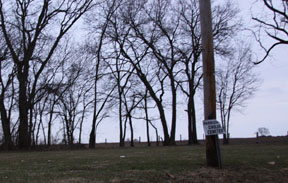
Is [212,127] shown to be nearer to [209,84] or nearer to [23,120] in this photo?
[209,84]

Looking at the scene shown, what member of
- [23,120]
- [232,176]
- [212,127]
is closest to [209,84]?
[212,127]

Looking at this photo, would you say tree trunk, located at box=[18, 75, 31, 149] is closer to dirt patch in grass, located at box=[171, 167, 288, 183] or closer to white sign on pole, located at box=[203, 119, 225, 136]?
white sign on pole, located at box=[203, 119, 225, 136]

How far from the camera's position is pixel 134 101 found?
41562 millimetres

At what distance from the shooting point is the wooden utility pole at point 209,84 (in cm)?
766

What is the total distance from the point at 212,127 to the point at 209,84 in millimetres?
1035

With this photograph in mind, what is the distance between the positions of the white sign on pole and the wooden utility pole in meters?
0.15

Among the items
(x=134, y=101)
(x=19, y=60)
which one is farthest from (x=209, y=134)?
(x=134, y=101)

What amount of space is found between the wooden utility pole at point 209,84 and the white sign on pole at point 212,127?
0.15 metres

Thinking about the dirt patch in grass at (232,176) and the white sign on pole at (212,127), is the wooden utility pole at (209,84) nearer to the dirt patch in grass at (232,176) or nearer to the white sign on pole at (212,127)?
the white sign on pole at (212,127)

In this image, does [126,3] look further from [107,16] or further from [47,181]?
[47,181]

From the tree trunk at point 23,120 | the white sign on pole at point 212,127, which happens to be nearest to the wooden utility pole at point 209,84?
the white sign on pole at point 212,127

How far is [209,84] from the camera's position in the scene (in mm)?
7801

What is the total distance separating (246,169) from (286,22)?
17.6 meters

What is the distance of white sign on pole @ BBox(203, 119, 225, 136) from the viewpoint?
24.7 feet
